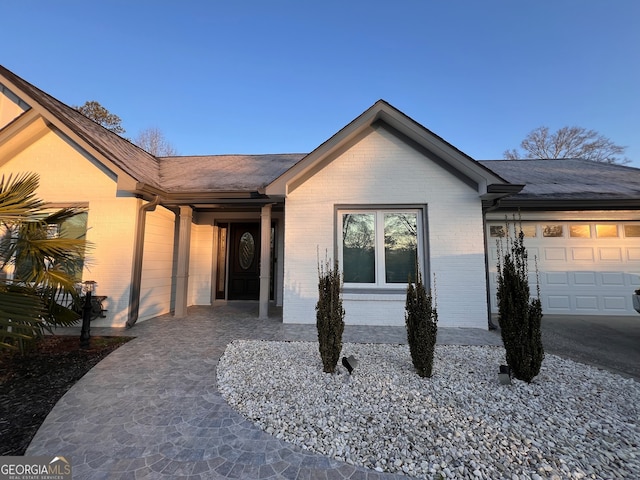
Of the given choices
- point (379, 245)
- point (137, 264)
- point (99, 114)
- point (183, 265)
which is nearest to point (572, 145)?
point (379, 245)

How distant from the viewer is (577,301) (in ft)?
23.3

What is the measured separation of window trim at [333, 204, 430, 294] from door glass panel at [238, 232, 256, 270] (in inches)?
147

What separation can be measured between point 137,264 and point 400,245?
618 centimetres

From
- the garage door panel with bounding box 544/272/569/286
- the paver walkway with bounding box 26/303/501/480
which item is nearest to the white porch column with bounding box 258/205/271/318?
the paver walkway with bounding box 26/303/501/480

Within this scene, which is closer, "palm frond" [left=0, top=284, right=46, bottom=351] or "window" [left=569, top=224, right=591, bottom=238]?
"palm frond" [left=0, top=284, right=46, bottom=351]

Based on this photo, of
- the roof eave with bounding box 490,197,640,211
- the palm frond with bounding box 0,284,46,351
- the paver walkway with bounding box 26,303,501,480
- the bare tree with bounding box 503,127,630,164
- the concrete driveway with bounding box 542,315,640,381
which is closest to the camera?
the paver walkway with bounding box 26,303,501,480

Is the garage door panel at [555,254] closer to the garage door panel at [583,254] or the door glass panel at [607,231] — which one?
the garage door panel at [583,254]

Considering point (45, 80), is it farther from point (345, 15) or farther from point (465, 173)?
point (465, 173)

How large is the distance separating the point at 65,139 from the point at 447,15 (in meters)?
11.9

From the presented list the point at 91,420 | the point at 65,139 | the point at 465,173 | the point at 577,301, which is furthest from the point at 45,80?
the point at 577,301

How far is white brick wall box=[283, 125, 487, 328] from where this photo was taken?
5.87 meters

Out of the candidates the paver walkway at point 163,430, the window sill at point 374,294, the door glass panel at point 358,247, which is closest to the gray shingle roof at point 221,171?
the door glass panel at point 358,247

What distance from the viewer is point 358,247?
20.6 feet

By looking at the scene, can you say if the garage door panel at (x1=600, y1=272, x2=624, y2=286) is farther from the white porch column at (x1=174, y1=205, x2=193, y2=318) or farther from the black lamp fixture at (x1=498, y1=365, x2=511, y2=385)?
the white porch column at (x1=174, y1=205, x2=193, y2=318)
